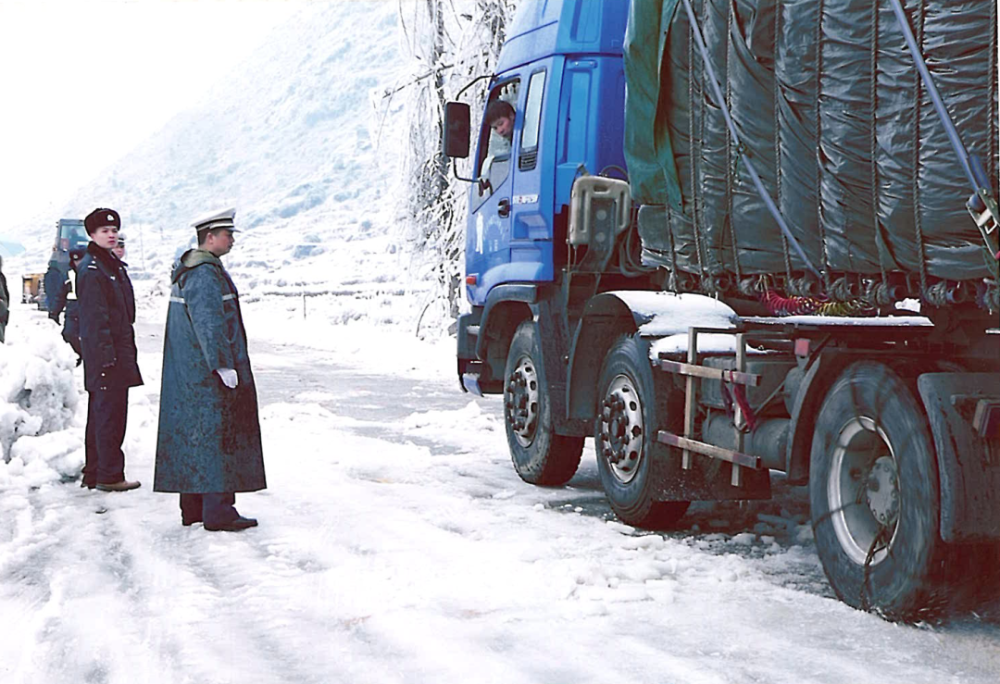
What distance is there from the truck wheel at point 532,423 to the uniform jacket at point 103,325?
2617 mm

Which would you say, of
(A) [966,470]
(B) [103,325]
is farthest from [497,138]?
(A) [966,470]

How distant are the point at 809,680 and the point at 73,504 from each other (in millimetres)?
5248

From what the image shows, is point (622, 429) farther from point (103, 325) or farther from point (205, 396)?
point (103, 325)

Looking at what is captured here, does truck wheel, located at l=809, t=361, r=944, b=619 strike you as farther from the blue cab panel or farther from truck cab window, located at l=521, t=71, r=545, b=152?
truck cab window, located at l=521, t=71, r=545, b=152

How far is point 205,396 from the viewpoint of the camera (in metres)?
7.12

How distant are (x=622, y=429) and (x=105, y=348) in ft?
11.2

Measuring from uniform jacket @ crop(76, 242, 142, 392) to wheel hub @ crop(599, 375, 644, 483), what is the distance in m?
3.07

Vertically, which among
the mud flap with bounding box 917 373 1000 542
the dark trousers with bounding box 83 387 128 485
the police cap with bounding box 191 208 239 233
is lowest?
the dark trousers with bounding box 83 387 128 485

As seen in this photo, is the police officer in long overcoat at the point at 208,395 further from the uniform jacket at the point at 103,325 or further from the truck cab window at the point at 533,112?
the truck cab window at the point at 533,112

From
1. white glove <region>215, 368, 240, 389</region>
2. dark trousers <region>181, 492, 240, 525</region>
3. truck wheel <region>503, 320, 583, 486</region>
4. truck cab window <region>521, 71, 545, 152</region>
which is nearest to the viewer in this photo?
white glove <region>215, 368, 240, 389</region>

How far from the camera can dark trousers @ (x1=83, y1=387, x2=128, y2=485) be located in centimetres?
837

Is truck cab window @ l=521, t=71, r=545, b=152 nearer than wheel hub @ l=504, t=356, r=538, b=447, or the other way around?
truck cab window @ l=521, t=71, r=545, b=152

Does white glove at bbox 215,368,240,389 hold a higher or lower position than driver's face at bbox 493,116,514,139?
lower

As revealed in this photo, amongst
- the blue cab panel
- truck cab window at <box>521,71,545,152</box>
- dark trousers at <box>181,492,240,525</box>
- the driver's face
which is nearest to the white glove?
dark trousers at <box>181,492,240,525</box>
